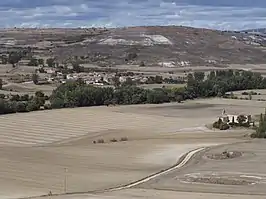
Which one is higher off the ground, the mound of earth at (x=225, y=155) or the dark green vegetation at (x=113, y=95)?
the dark green vegetation at (x=113, y=95)

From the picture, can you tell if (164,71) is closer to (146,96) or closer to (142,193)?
(146,96)

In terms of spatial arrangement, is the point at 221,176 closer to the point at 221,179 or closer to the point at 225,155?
the point at 221,179

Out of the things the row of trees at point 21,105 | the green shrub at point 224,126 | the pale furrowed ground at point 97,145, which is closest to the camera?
the pale furrowed ground at point 97,145

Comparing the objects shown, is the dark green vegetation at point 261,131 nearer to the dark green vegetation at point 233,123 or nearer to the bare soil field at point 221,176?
the dark green vegetation at point 233,123

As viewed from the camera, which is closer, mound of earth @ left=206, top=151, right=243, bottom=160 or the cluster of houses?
mound of earth @ left=206, top=151, right=243, bottom=160

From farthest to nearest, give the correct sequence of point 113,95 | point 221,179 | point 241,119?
point 113,95 < point 241,119 < point 221,179

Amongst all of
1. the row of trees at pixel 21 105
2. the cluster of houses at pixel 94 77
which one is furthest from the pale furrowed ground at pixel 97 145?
the cluster of houses at pixel 94 77

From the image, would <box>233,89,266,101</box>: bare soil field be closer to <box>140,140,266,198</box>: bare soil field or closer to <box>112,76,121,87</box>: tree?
<box>112,76,121,87</box>: tree

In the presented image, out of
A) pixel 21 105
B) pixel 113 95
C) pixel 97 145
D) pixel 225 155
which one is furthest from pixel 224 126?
pixel 113 95

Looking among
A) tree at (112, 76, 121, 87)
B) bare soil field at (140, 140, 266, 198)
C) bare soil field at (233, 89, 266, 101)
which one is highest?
tree at (112, 76, 121, 87)

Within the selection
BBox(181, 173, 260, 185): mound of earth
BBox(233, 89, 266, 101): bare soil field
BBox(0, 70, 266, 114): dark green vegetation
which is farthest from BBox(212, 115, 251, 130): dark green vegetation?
BBox(181, 173, 260, 185): mound of earth
